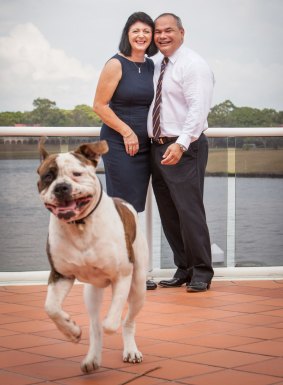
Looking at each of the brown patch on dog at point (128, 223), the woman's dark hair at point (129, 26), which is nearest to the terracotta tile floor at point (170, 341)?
the brown patch on dog at point (128, 223)

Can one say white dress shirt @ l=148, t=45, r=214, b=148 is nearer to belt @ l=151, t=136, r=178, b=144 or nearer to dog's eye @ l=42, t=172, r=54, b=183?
belt @ l=151, t=136, r=178, b=144

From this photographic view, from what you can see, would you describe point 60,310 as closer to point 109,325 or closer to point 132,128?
point 109,325

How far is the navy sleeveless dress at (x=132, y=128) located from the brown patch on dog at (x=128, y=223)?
217 centimetres

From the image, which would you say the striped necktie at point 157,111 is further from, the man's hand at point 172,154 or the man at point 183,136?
the man's hand at point 172,154

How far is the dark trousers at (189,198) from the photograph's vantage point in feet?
A: 20.3

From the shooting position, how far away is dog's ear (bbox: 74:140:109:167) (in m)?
3.55

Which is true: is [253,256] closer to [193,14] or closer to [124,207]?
[124,207]

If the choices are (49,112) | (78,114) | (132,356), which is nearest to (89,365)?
(132,356)

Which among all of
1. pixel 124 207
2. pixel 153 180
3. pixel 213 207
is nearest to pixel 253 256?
pixel 213 207

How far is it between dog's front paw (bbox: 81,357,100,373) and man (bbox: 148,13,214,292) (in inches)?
83.8

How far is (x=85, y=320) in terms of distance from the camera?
17.2 ft

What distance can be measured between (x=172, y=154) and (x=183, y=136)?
0.56ft

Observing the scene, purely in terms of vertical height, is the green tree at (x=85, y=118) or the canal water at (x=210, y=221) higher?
the green tree at (x=85, y=118)

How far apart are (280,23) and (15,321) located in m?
37.2
